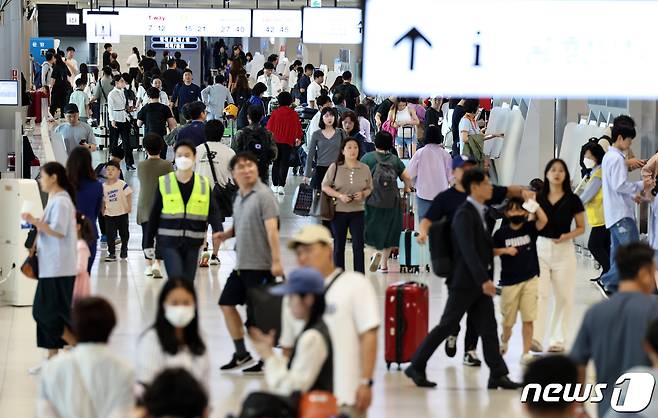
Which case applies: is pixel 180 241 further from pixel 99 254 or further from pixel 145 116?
pixel 145 116

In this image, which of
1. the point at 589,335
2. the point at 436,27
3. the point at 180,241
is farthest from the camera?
the point at 180,241

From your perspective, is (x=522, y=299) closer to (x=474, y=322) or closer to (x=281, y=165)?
(x=474, y=322)

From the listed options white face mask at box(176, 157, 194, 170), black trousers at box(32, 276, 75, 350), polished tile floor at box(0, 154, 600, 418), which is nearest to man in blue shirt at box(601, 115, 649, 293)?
polished tile floor at box(0, 154, 600, 418)

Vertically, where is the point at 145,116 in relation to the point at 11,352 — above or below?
above

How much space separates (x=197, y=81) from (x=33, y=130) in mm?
16384

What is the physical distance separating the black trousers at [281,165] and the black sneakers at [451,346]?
9.84 meters

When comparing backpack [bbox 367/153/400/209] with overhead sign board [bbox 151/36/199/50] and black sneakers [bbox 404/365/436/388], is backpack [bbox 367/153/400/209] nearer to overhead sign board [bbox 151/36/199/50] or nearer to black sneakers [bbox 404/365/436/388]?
black sneakers [bbox 404/365/436/388]

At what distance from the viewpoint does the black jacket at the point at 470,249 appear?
8.98 meters

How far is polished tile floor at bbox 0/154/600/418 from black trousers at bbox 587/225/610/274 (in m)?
0.40

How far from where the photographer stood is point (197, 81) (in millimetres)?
47375

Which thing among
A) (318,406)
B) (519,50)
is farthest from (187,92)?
(519,50)

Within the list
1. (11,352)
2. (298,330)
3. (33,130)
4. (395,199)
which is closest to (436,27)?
(298,330)

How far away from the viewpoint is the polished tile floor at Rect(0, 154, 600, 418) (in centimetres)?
886

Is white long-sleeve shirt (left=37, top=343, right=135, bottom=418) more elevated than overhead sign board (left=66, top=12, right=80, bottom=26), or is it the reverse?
overhead sign board (left=66, top=12, right=80, bottom=26)
